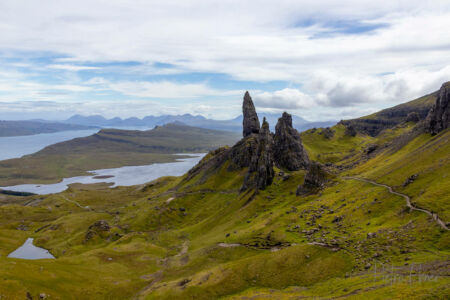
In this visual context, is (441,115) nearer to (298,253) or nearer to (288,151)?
(288,151)

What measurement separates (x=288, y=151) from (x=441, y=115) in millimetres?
74846

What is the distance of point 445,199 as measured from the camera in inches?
2485

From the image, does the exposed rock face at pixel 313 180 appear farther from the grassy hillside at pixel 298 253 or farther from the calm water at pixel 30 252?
the calm water at pixel 30 252

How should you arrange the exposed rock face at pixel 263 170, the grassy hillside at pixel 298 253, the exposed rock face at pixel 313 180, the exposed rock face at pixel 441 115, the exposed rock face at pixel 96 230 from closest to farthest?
the grassy hillside at pixel 298 253
the exposed rock face at pixel 313 180
the exposed rock face at pixel 441 115
the exposed rock face at pixel 263 170
the exposed rock face at pixel 96 230

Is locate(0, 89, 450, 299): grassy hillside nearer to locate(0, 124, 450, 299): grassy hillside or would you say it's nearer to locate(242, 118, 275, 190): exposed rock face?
locate(0, 124, 450, 299): grassy hillside

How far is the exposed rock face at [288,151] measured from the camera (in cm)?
16200

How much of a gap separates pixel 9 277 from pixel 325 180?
111787mm

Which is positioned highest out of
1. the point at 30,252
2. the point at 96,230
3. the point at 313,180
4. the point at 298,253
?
the point at 313,180

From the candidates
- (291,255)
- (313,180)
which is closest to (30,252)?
(291,255)

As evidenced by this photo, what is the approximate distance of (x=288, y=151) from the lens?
540 feet

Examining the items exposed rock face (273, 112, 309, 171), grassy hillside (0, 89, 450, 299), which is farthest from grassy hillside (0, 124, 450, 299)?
exposed rock face (273, 112, 309, 171)

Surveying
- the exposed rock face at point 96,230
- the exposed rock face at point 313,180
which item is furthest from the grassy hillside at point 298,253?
the exposed rock face at point 96,230

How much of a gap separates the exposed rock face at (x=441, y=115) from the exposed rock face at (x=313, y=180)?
58.4 m

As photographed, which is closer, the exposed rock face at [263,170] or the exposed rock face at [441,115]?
the exposed rock face at [441,115]
